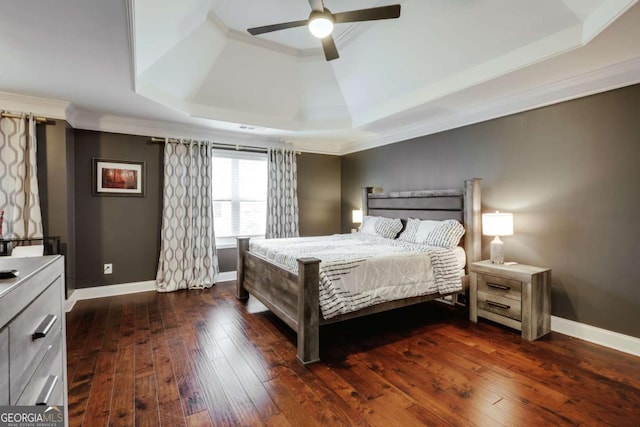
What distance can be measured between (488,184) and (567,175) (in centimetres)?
76

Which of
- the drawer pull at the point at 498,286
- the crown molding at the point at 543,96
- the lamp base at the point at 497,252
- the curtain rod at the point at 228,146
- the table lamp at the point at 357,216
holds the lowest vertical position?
the drawer pull at the point at 498,286

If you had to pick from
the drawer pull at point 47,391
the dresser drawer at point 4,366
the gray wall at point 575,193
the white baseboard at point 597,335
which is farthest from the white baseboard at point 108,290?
the white baseboard at point 597,335

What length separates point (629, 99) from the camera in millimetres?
2551

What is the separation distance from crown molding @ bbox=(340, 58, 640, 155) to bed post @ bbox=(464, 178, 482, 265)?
0.81m

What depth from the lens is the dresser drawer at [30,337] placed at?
2.63 ft

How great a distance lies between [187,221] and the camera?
14.6 feet

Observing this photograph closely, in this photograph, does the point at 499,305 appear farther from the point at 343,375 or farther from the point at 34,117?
the point at 34,117

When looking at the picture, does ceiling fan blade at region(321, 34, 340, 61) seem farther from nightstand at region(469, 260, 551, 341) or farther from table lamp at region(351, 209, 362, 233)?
table lamp at region(351, 209, 362, 233)

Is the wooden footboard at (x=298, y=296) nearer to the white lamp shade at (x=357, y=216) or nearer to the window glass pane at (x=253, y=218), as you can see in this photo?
the window glass pane at (x=253, y=218)

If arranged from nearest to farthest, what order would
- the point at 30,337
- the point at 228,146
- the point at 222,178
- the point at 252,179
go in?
the point at 30,337, the point at 228,146, the point at 222,178, the point at 252,179

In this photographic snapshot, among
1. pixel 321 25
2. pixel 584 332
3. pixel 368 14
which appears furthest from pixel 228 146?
pixel 584 332

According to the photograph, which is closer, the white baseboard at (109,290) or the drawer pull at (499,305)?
the drawer pull at (499,305)

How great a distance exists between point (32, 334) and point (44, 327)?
8 cm

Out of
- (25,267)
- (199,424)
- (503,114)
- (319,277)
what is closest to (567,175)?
(503,114)
